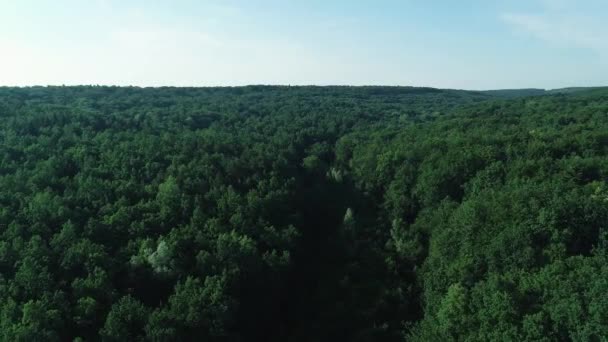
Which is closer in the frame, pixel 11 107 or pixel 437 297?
pixel 437 297

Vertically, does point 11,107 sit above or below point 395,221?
above

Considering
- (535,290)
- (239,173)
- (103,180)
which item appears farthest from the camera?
(239,173)

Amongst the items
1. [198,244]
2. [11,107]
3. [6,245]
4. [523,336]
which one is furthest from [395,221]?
[11,107]

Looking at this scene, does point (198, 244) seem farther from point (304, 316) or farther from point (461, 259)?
point (461, 259)

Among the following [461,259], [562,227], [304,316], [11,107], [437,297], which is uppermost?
[11,107]

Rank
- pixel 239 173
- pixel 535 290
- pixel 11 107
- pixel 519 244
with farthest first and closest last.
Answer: pixel 11 107
pixel 239 173
pixel 519 244
pixel 535 290

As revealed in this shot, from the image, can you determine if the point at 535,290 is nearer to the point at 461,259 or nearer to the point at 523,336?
the point at 523,336
